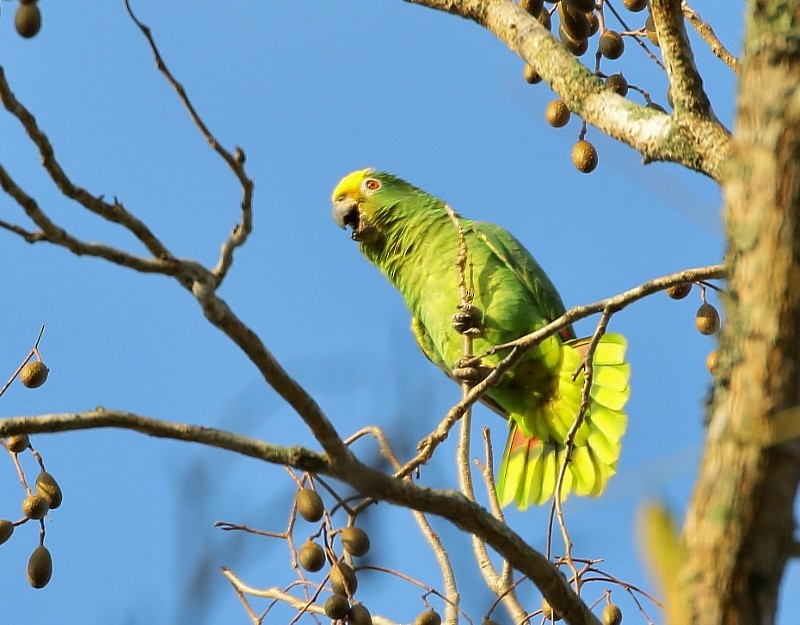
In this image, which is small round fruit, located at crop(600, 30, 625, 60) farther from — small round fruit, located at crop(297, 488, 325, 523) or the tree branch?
small round fruit, located at crop(297, 488, 325, 523)

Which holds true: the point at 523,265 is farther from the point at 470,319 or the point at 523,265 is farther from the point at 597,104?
the point at 597,104

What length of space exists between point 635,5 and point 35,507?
214cm

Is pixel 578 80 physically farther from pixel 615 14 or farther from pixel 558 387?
pixel 558 387

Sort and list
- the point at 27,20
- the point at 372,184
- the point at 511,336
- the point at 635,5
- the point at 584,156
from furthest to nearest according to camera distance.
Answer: the point at 372,184 < the point at 511,336 < the point at 635,5 < the point at 584,156 < the point at 27,20

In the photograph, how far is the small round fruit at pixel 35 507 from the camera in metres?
2.38

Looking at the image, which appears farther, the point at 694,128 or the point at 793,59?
the point at 694,128

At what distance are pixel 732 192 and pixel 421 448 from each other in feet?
4.12

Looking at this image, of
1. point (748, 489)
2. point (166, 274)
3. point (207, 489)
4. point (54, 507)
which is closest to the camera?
point (748, 489)

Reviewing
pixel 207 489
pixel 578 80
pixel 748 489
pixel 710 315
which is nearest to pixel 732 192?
pixel 748 489

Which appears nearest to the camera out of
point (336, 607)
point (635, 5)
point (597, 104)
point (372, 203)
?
point (336, 607)

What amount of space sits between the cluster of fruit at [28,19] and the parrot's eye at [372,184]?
3.05 m

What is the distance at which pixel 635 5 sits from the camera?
306 centimetres

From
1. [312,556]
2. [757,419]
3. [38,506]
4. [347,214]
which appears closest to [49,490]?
[38,506]

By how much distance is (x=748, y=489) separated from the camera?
94cm
